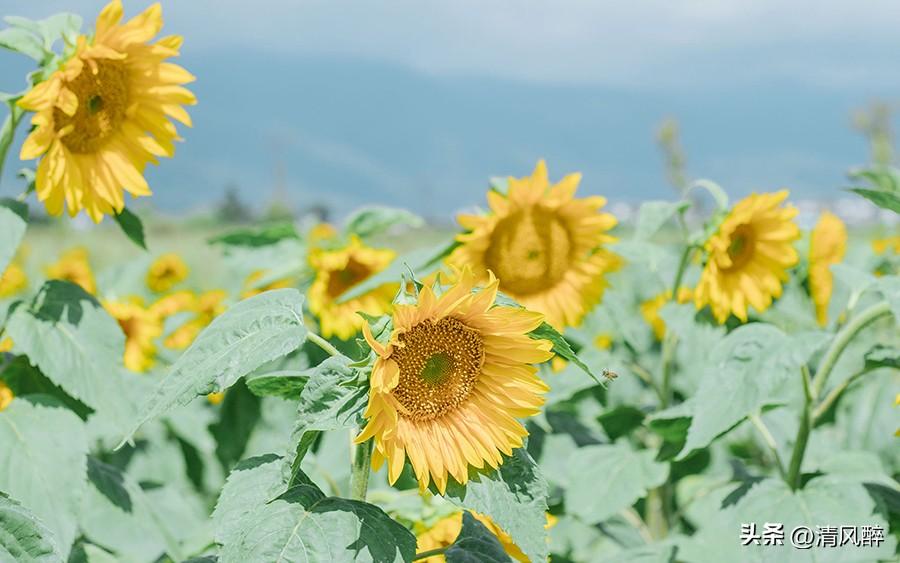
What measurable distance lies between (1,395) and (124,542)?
403mm

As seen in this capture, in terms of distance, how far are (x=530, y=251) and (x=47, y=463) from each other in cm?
119

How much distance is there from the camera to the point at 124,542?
1.84m

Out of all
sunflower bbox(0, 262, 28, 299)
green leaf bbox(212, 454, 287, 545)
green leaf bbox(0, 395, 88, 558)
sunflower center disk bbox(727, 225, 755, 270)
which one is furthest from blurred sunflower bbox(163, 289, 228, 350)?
green leaf bbox(212, 454, 287, 545)

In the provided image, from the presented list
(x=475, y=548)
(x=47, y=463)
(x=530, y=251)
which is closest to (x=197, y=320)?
(x=530, y=251)

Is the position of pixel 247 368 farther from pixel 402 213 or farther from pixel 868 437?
pixel 868 437

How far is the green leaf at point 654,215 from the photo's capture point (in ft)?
6.91

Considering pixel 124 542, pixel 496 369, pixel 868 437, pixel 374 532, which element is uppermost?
pixel 496 369

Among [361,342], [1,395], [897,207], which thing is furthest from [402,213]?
[361,342]

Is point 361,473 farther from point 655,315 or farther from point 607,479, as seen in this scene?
point 655,315

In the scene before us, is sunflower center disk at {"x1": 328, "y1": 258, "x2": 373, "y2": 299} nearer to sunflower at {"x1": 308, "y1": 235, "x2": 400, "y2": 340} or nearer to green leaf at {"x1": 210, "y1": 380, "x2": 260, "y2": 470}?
sunflower at {"x1": 308, "y1": 235, "x2": 400, "y2": 340}

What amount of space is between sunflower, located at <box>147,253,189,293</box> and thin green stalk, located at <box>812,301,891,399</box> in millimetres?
2996

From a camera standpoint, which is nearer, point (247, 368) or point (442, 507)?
point (247, 368)

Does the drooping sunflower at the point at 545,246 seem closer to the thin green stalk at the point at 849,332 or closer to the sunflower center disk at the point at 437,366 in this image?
the thin green stalk at the point at 849,332

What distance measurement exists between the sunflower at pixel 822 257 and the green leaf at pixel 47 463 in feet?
5.42
